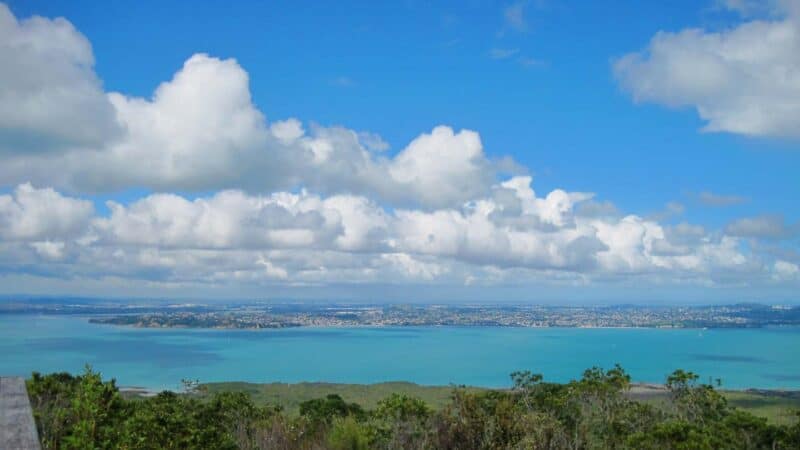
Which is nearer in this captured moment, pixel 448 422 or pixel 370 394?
pixel 448 422

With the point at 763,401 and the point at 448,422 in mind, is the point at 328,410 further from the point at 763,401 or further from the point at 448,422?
the point at 763,401

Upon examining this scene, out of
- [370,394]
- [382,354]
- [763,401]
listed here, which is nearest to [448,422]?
[370,394]

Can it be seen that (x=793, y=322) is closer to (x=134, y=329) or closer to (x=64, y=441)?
(x=134, y=329)

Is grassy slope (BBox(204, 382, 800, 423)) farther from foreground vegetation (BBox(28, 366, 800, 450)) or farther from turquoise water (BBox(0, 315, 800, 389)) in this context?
foreground vegetation (BBox(28, 366, 800, 450))

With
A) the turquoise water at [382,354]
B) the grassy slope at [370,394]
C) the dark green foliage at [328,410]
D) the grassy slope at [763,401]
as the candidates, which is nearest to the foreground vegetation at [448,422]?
the dark green foliage at [328,410]

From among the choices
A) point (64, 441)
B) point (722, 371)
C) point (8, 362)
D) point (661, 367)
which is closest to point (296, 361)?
point (8, 362)

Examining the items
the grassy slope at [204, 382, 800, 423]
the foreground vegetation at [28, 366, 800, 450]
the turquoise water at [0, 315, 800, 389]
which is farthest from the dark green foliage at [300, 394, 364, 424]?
the turquoise water at [0, 315, 800, 389]
